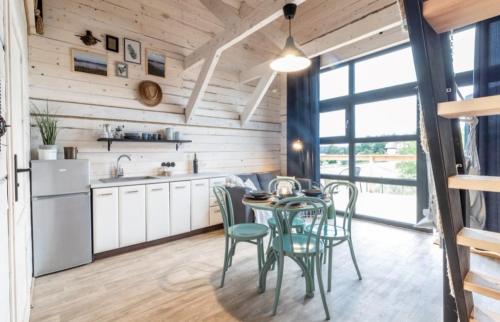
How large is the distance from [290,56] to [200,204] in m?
2.56

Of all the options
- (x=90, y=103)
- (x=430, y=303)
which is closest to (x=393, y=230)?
(x=430, y=303)

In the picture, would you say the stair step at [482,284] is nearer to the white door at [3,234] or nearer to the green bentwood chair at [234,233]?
the green bentwood chair at [234,233]

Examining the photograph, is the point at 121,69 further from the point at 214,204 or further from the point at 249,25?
the point at 214,204

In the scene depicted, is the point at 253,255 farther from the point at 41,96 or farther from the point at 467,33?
the point at 467,33

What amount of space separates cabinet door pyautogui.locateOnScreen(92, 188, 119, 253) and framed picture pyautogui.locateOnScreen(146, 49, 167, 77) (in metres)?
2.00

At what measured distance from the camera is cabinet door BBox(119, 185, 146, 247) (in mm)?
3225

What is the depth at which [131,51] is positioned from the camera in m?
3.83

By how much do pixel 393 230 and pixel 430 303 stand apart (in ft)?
6.67

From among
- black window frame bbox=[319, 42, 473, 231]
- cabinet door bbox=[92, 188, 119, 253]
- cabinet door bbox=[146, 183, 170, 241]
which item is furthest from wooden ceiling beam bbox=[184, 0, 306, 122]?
black window frame bbox=[319, 42, 473, 231]

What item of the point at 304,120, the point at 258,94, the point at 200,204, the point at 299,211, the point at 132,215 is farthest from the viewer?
the point at 304,120

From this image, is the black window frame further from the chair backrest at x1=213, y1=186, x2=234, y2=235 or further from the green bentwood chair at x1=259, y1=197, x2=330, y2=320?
the chair backrest at x1=213, y1=186, x2=234, y2=235

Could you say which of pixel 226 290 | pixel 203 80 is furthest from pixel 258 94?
pixel 226 290

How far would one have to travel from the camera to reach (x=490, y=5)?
694mm

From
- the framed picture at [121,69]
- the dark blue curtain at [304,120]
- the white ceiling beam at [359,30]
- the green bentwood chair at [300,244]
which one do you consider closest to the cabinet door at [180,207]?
the framed picture at [121,69]
